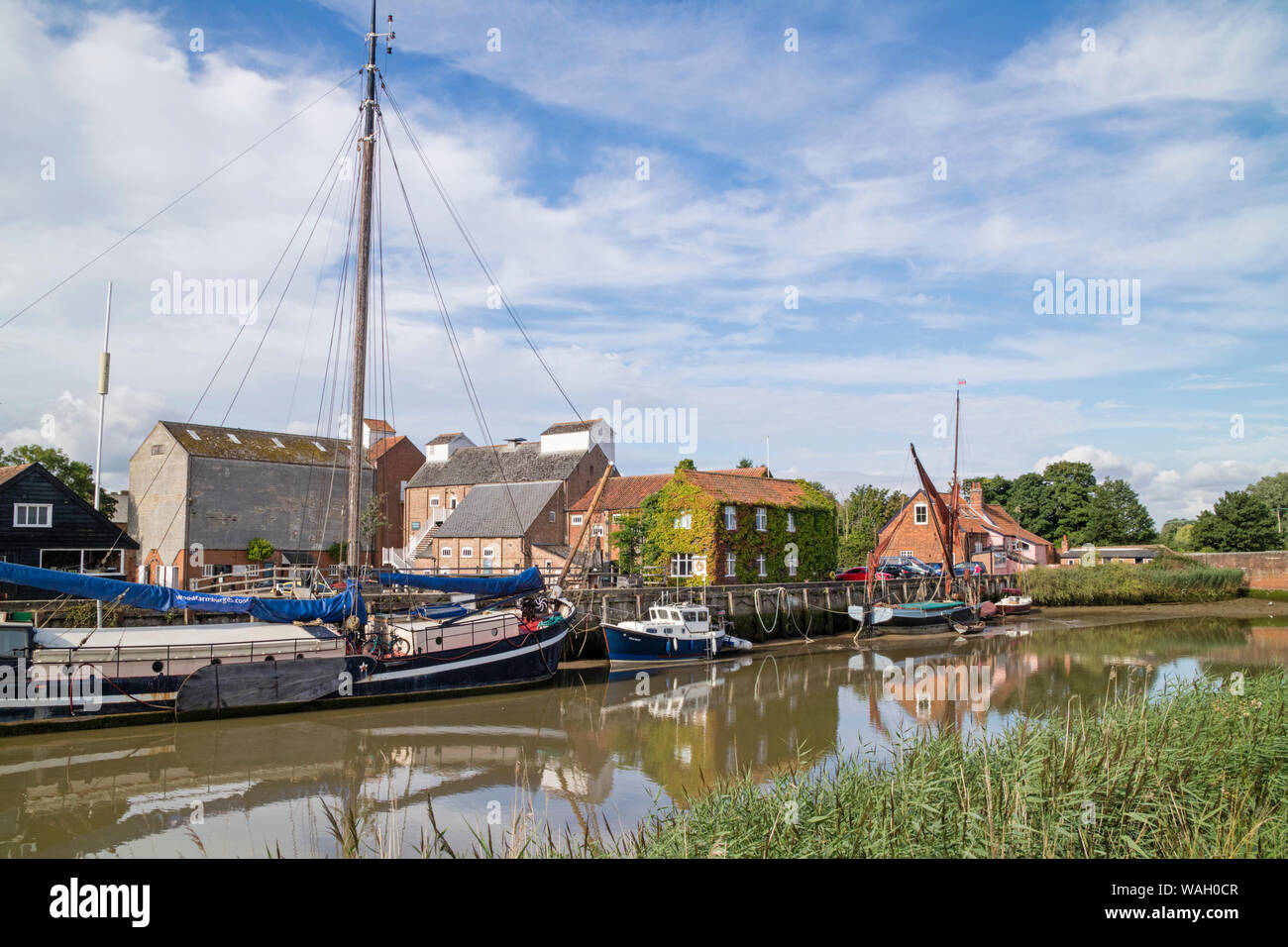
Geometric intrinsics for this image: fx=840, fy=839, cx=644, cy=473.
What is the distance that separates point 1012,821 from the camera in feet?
23.3

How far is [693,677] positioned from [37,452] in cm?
4469

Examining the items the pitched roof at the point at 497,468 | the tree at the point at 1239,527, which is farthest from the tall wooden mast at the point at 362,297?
the tree at the point at 1239,527

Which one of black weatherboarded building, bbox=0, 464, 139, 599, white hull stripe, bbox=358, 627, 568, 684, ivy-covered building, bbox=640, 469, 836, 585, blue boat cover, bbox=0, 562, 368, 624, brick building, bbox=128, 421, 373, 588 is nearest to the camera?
blue boat cover, bbox=0, 562, 368, 624

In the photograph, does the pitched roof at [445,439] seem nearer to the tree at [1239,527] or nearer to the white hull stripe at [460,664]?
the white hull stripe at [460,664]

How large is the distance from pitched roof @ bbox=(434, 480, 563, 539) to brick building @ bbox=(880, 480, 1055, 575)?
23.5 m

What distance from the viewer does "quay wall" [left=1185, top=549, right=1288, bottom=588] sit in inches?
2138

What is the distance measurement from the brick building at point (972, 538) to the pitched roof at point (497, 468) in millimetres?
22263

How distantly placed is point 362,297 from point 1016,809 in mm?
21181

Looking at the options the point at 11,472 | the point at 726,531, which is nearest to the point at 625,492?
the point at 726,531

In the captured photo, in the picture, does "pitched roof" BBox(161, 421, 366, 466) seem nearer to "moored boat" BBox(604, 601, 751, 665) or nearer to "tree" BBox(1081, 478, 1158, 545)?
"moored boat" BBox(604, 601, 751, 665)

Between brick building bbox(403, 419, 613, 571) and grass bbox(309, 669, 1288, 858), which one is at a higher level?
brick building bbox(403, 419, 613, 571)

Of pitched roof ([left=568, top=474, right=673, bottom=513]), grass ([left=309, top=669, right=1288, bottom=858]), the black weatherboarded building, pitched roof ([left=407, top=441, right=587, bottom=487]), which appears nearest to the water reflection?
grass ([left=309, top=669, right=1288, bottom=858])

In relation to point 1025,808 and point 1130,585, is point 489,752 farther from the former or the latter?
point 1130,585
